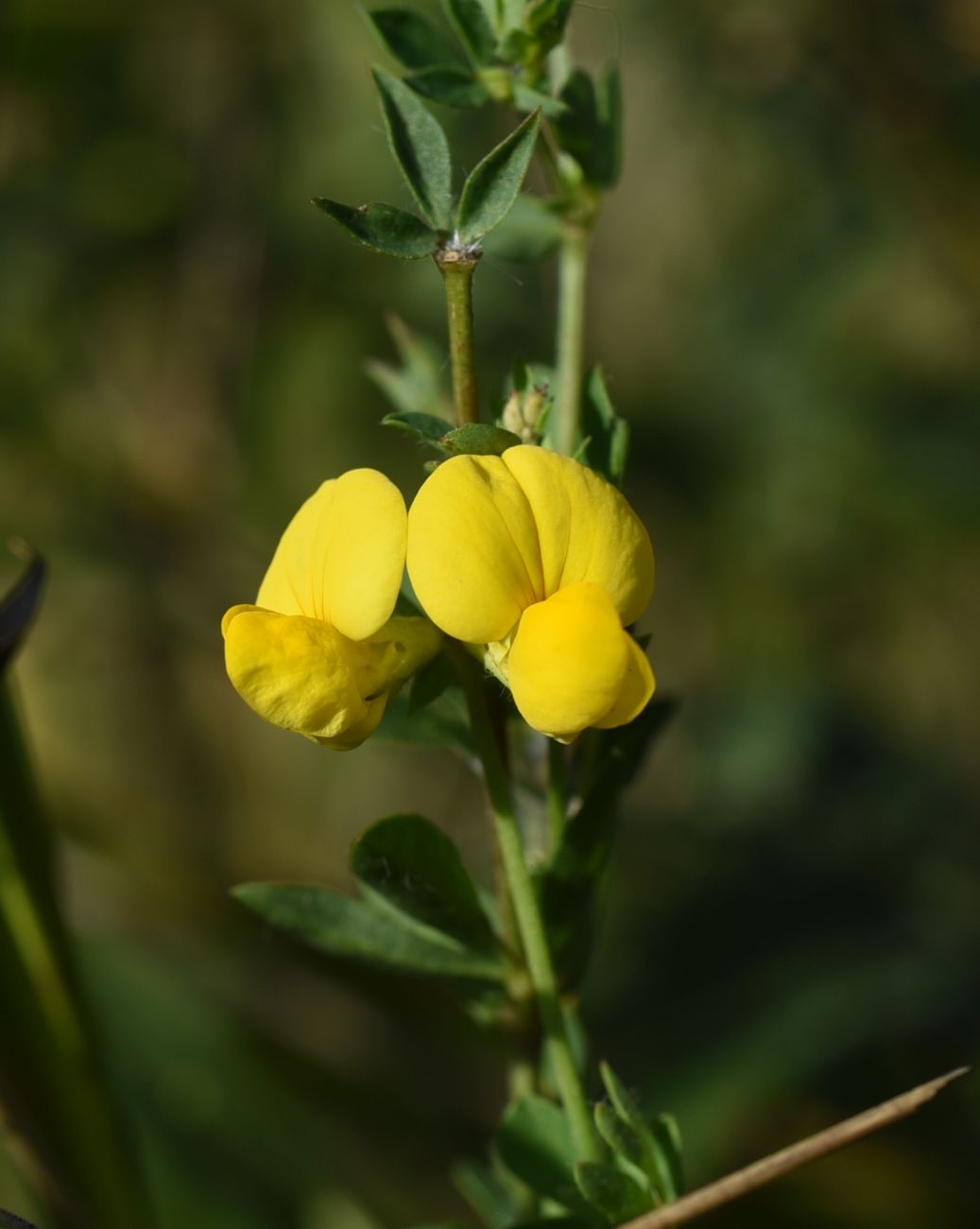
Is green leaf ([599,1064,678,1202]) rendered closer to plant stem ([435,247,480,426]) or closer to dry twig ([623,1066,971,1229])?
dry twig ([623,1066,971,1229])

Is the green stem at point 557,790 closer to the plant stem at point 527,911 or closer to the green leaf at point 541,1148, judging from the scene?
the plant stem at point 527,911

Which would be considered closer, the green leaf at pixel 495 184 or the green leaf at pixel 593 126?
the green leaf at pixel 495 184

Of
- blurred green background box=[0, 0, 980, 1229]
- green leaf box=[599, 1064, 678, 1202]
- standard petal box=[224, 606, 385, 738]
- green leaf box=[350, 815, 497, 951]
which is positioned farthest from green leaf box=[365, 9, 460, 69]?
blurred green background box=[0, 0, 980, 1229]

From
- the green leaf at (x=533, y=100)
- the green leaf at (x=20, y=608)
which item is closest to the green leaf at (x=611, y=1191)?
the green leaf at (x=20, y=608)

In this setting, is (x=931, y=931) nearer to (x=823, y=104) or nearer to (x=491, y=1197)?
(x=491, y=1197)

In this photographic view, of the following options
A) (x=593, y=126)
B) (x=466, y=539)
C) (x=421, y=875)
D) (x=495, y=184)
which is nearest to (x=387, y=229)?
(x=495, y=184)
